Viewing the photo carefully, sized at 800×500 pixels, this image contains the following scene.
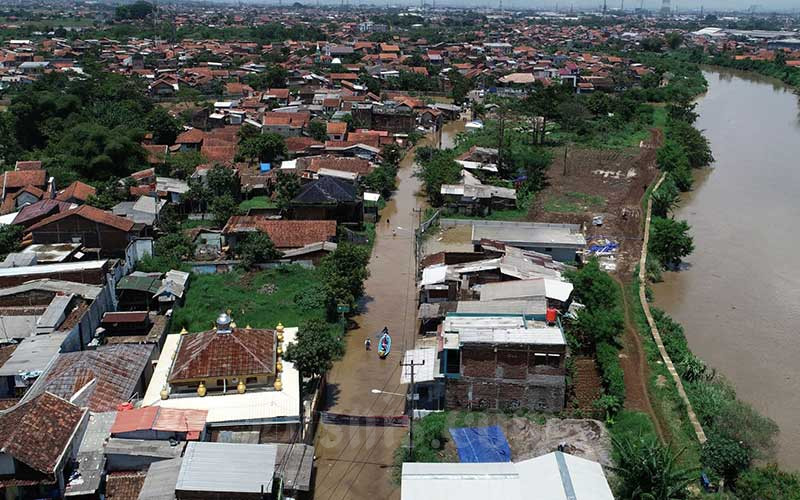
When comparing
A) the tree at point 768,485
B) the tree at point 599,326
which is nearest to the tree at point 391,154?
the tree at point 599,326

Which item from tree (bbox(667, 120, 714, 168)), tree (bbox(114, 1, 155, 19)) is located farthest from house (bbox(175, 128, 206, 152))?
tree (bbox(114, 1, 155, 19))

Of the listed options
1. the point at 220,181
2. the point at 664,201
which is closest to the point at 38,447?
the point at 220,181

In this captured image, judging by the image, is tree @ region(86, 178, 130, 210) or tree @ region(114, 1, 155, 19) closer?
tree @ region(86, 178, 130, 210)

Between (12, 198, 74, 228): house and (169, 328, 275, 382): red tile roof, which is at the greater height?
(12, 198, 74, 228): house

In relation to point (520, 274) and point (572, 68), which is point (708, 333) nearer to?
point (520, 274)

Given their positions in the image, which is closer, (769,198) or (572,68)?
Answer: (769,198)

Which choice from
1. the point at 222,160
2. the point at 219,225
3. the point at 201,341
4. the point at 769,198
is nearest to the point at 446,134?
the point at 222,160

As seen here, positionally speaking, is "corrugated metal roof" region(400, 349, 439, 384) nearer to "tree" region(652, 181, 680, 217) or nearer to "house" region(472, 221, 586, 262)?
"house" region(472, 221, 586, 262)
